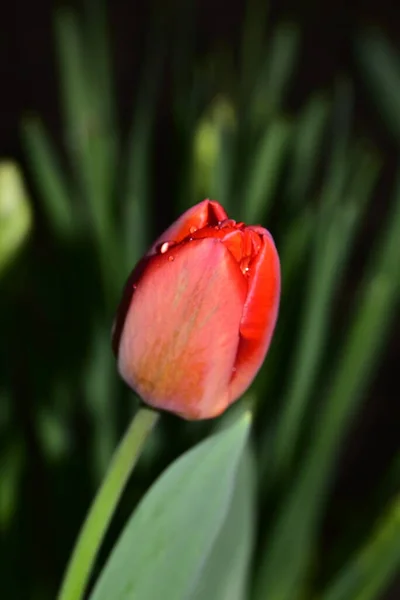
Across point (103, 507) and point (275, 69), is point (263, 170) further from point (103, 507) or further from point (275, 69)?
point (103, 507)

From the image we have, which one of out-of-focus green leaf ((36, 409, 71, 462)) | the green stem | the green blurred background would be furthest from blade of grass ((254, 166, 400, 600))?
the green stem

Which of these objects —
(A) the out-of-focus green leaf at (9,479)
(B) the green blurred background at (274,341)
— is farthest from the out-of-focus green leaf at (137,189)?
(A) the out-of-focus green leaf at (9,479)

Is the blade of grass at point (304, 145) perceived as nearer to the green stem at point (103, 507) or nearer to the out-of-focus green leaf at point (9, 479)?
the out-of-focus green leaf at point (9, 479)

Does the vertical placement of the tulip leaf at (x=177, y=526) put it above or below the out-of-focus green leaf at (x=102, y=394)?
above

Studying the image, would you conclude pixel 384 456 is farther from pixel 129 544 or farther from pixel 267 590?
pixel 129 544

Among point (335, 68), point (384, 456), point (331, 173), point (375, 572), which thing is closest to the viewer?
point (375, 572)

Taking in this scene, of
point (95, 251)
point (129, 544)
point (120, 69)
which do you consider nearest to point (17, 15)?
point (120, 69)

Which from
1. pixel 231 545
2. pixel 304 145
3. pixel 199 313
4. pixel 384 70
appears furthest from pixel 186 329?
pixel 384 70
